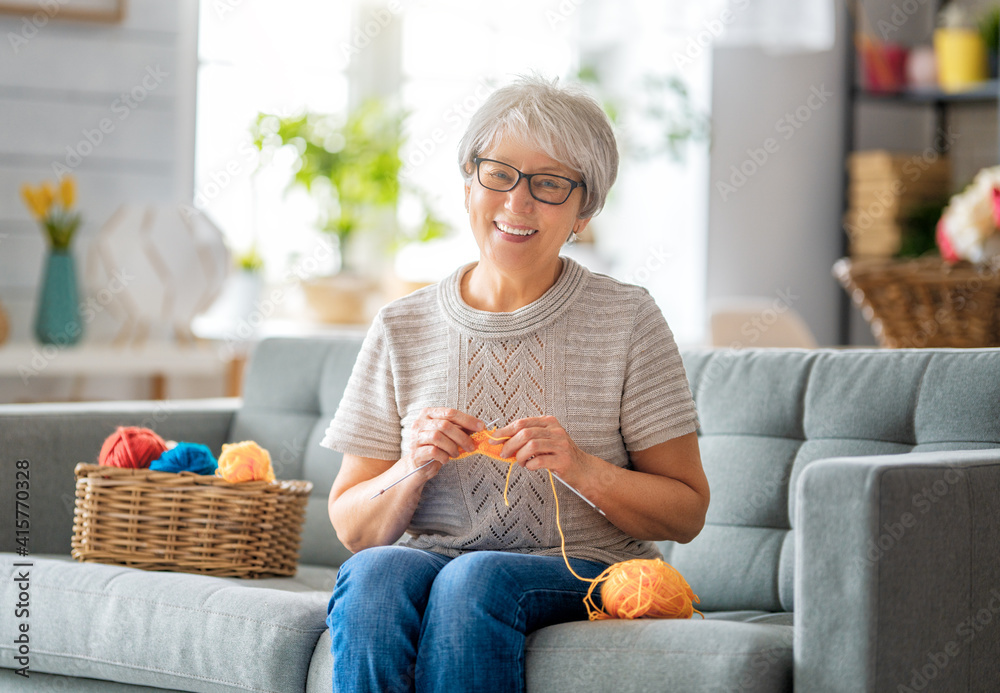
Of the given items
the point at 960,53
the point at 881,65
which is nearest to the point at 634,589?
the point at 960,53

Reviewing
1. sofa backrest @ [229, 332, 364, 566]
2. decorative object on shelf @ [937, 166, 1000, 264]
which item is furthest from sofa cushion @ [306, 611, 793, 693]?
decorative object on shelf @ [937, 166, 1000, 264]

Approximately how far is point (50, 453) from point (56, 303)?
4.00 feet

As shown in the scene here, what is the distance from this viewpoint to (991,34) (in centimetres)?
421

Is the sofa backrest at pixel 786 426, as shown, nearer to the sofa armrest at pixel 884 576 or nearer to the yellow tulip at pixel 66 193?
the sofa armrest at pixel 884 576

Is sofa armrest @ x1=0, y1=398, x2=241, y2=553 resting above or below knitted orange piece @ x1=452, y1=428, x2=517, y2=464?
below

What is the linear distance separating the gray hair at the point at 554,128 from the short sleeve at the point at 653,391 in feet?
0.67

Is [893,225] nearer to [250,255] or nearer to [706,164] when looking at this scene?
[706,164]

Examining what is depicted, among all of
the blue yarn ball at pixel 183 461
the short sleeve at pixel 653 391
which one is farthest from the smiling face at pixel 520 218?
the blue yarn ball at pixel 183 461

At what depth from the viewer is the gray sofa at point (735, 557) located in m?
1.30

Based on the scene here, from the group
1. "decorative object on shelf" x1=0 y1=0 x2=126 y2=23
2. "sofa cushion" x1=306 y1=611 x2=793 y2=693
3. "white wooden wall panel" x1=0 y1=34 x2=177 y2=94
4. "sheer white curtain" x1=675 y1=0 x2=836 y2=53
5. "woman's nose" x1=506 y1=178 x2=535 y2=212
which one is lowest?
"sofa cushion" x1=306 y1=611 x2=793 y2=693

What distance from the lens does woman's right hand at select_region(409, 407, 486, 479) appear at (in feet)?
4.88

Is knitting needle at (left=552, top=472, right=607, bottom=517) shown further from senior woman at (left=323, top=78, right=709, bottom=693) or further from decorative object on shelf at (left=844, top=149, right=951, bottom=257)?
decorative object on shelf at (left=844, top=149, right=951, bottom=257)

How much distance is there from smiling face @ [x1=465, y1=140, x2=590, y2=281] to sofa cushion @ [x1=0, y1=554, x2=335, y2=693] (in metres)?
0.58

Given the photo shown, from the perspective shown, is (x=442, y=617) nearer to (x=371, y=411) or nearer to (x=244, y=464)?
(x=371, y=411)
